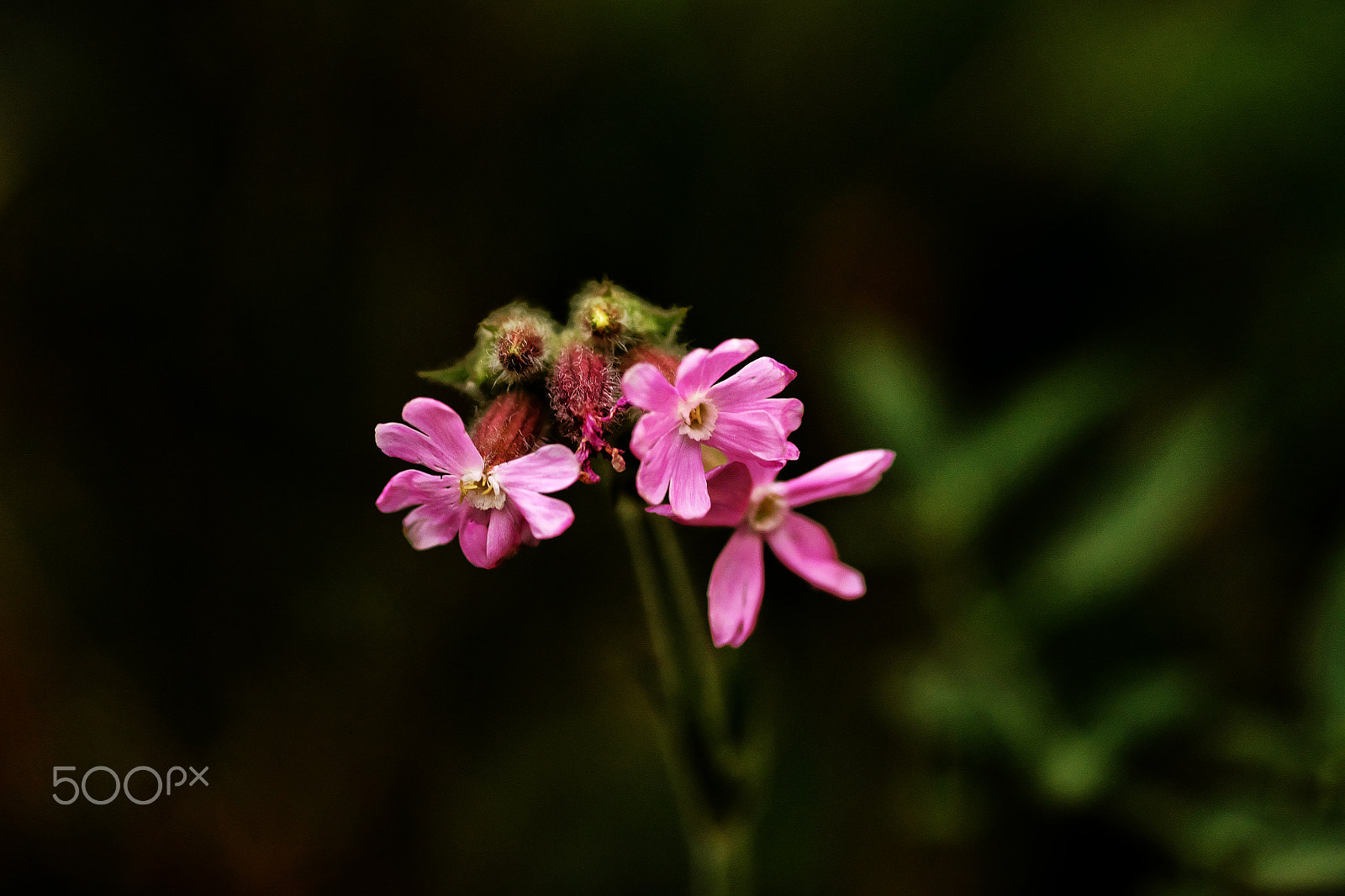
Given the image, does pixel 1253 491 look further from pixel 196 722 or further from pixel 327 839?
pixel 196 722

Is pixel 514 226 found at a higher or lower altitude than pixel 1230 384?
higher

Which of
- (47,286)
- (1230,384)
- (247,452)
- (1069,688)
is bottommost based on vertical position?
(1069,688)

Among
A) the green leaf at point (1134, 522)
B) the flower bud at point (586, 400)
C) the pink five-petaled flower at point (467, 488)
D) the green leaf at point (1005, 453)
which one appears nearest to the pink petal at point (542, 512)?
the pink five-petaled flower at point (467, 488)

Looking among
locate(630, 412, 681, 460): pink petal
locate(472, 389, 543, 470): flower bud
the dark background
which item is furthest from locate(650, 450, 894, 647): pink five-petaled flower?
the dark background

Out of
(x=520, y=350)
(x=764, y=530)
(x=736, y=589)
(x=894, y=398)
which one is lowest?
(x=736, y=589)

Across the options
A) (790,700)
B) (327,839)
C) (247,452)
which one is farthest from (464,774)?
(247,452)

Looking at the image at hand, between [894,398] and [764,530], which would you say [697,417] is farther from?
[894,398]

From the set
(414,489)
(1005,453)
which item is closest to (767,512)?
(414,489)
